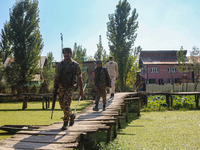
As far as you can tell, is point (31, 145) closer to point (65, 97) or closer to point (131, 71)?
point (65, 97)

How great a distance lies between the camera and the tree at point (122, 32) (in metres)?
21.9

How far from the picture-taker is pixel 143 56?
41344mm

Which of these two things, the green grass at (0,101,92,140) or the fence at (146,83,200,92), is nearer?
the green grass at (0,101,92,140)

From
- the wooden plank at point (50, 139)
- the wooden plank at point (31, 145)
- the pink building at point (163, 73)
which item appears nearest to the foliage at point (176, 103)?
the wooden plank at point (50, 139)

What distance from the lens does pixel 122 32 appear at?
75.7 feet

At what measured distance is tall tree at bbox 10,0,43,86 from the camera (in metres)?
26.7

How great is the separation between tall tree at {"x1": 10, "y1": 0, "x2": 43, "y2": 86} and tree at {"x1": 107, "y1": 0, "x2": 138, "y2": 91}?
435 inches

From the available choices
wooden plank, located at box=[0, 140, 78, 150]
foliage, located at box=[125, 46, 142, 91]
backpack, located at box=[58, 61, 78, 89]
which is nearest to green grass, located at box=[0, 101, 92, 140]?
wooden plank, located at box=[0, 140, 78, 150]

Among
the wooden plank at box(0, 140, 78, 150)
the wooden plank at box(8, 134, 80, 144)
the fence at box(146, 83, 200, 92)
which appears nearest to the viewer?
the wooden plank at box(0, 140, 78, 150)

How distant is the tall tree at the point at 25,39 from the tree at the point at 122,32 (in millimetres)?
11041

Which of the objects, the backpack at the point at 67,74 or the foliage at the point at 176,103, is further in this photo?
the foliage at the point at 176,103

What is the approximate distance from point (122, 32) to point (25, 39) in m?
13.4

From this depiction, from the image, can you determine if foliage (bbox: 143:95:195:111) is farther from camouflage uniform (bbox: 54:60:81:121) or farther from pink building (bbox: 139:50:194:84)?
pink building (bbox: 139:50:194:84)

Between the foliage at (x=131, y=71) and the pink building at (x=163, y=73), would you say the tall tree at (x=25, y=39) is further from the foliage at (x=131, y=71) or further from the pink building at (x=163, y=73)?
the pink building at (x=163, y=73)
